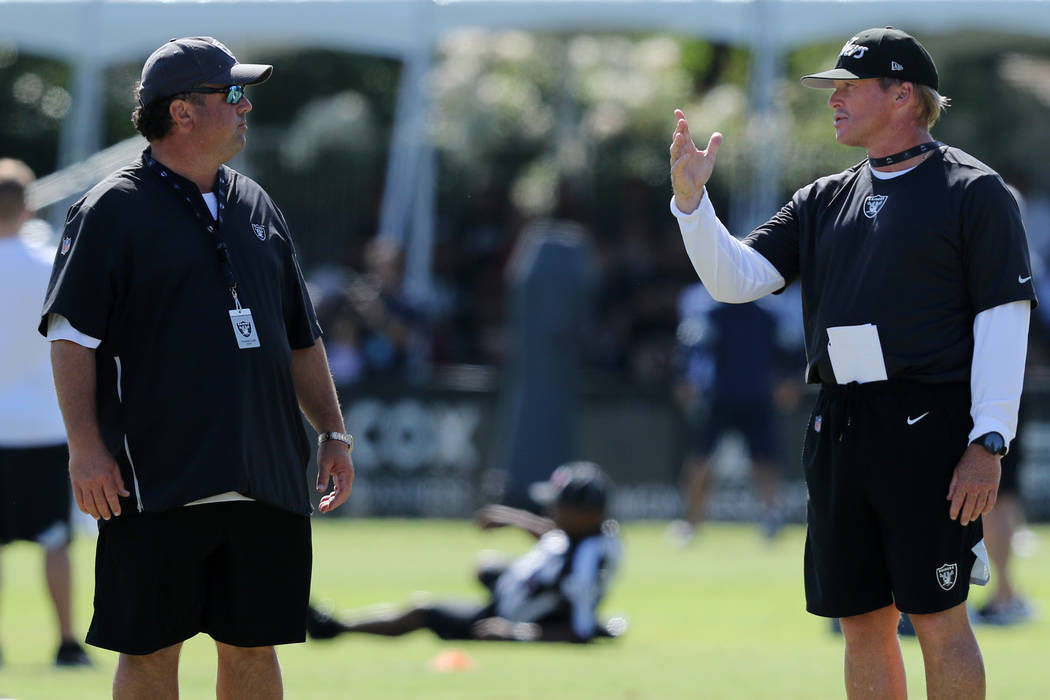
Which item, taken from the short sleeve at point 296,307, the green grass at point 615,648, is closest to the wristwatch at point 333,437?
the short sleeve at point 296,307

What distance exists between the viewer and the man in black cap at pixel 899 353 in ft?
18.4

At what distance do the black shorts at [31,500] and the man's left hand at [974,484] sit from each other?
16.9 ft

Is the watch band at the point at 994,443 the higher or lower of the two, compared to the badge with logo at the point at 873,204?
lower

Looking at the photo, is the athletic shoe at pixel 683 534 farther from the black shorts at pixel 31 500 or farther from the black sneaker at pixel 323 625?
the black shorts at pixel 31 500

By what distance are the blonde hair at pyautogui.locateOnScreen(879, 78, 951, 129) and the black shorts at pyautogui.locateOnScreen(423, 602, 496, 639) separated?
4.75 meters

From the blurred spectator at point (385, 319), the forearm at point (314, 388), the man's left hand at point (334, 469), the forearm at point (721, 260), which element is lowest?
the blurred spectator at point (385, 319)

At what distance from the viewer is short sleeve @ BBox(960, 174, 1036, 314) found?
560 cm

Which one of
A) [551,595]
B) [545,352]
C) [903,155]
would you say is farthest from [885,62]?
[545,352]

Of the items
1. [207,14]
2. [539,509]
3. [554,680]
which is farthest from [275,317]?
[207,14]

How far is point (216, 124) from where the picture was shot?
561 centimetres

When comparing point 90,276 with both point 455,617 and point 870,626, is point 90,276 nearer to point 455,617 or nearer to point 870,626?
point 870,626

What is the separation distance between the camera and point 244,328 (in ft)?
18.1

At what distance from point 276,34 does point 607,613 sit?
34.9 ft

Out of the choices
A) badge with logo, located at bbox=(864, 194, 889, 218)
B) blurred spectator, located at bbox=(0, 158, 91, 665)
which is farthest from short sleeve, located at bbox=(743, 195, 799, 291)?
blurred spectator, located at bbox=(0, 158, 91, 665)
